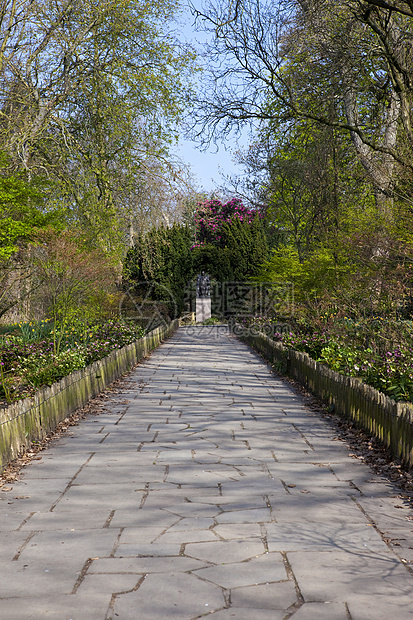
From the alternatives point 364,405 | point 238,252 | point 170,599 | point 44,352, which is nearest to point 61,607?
point 170,599

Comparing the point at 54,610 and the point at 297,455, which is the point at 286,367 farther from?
the point at 54,610

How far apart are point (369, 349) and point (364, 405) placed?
1989mm

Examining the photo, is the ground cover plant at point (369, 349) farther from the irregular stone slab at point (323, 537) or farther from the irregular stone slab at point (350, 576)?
the irregular stone slab at point (350, 576)

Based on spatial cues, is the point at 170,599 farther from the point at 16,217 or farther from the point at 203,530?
the point at 16,217

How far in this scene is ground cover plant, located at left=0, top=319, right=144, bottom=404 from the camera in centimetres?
854

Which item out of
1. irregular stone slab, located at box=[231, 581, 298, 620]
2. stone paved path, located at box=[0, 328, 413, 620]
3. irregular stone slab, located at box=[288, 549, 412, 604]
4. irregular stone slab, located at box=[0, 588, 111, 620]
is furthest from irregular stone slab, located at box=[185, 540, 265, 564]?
irregular stone slab, located at box=[0, 588, 111, 620]

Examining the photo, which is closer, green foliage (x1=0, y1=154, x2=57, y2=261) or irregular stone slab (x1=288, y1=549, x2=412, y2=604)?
irregular stone slab (x1=288, y1=549, x2=412, y2=604)

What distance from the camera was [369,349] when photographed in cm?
838

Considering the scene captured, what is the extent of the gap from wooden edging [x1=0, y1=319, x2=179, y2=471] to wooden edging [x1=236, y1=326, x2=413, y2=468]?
3403 mm

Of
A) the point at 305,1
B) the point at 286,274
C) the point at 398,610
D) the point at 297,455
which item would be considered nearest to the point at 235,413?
the point at 297,455

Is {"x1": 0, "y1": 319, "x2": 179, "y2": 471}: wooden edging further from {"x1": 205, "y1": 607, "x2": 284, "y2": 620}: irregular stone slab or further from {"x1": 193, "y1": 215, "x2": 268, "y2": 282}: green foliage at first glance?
{"x1": 193, "y1": 215, "x2": 268, "y2": 282}: green foliage

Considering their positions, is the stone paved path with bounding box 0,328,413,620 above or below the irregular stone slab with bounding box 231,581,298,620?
below

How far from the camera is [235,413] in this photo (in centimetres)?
782

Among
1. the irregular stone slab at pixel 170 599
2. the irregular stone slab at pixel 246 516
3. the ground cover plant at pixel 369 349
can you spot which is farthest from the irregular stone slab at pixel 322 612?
the ground cover plant at pixel 369 349
